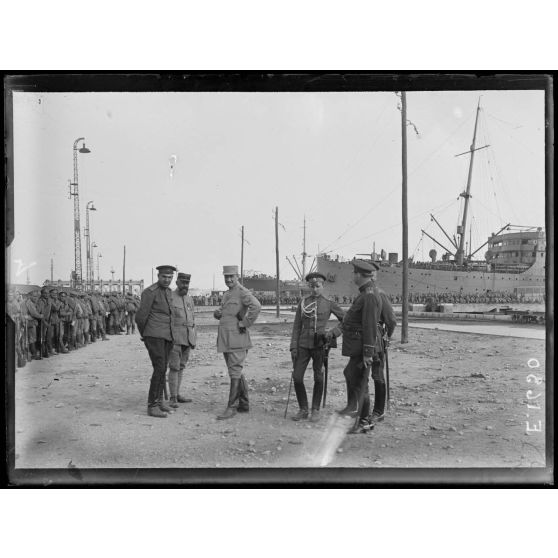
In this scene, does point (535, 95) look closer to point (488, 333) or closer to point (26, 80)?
point (488, 333)

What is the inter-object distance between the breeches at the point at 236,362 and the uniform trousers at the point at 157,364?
0.65 m

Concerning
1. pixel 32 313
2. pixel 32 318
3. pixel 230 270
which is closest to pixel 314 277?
pixel 230 270

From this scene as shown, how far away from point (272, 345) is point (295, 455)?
1.07m

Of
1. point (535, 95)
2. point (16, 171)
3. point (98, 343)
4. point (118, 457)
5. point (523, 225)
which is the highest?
point (535, 95)

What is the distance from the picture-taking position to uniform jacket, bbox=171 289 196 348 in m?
5.02

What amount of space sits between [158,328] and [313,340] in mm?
1532

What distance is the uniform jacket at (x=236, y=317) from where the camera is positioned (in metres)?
4.82

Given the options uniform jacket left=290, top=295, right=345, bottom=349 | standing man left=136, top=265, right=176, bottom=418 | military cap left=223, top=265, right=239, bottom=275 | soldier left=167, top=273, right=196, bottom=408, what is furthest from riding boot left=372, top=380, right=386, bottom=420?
standing man left=136, top=265, right=176, bottom=418

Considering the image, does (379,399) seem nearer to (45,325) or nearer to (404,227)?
(404,227)

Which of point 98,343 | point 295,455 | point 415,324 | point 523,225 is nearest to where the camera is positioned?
point 295,455

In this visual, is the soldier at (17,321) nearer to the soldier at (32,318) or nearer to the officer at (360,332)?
the soldier at (32,318)

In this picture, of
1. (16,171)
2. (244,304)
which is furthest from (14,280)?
(244,304)

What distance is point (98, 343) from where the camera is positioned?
6.29 meters

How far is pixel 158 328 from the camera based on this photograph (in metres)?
4.93
